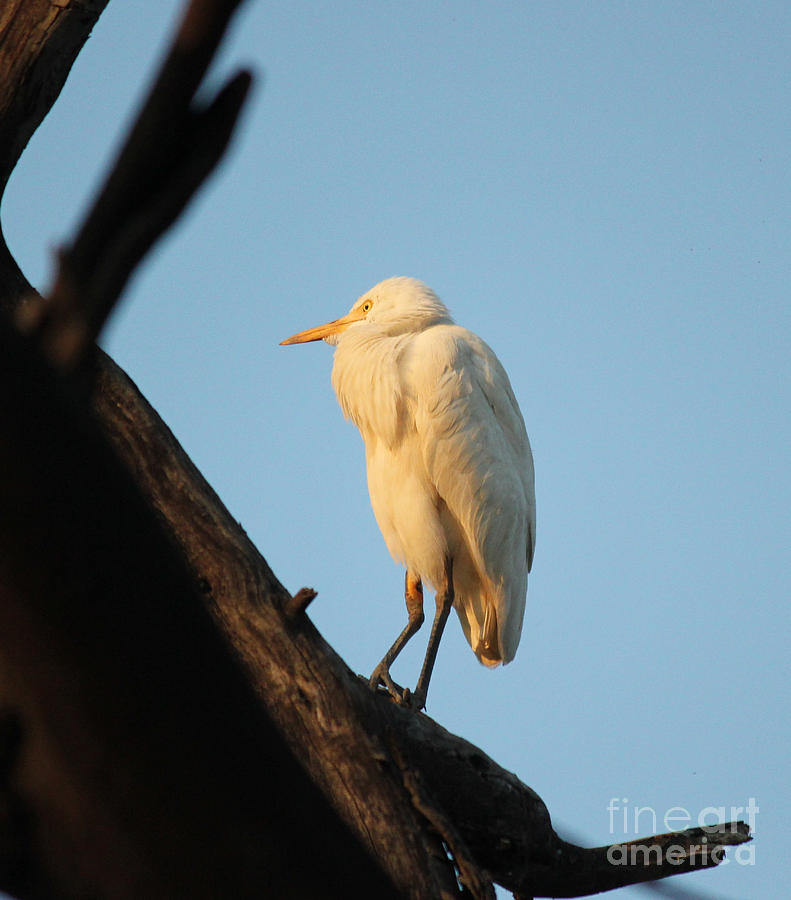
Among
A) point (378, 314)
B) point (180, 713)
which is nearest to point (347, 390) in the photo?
point (378, 314)

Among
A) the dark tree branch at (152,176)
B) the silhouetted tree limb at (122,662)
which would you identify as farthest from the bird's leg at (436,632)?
the dark tree branch at (152,176)

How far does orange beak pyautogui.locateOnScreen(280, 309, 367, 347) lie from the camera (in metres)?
7.37

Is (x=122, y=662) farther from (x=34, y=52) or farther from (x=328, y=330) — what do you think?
(x=328, y=330)

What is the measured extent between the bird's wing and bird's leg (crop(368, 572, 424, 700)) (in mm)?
291

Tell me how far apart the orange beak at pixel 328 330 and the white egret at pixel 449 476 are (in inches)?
33.9

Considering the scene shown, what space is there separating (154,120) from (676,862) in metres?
Result: 4.06

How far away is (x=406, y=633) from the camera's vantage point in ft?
19.6

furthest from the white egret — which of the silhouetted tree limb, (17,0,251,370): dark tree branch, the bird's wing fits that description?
(17,0,251,370): dark tree branch

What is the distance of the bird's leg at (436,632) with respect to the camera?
541 cm

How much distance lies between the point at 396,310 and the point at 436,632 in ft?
7.61

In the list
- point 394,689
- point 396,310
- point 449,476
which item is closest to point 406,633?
point 394,689

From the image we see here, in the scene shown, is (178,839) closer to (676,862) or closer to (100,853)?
(100,853)

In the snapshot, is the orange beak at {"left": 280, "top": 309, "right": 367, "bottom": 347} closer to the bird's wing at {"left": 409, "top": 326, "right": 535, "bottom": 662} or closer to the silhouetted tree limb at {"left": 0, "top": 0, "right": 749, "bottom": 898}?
the bird's wing at {"left": 409, "top": 326, "right": 535, "bottom": 662}

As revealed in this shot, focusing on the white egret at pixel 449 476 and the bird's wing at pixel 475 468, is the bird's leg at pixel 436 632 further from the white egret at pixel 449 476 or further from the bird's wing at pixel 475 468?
the bird's wing at pixel 475 468
